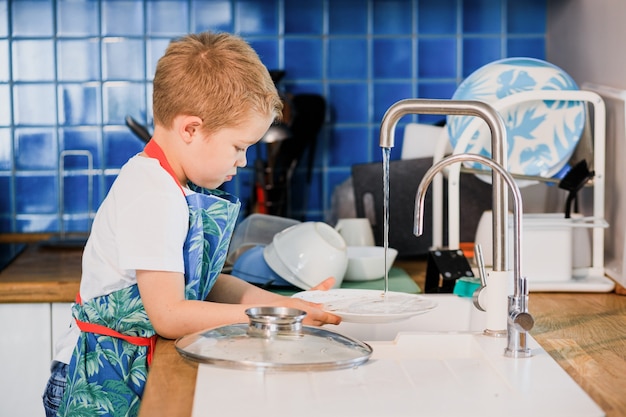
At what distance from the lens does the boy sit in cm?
139

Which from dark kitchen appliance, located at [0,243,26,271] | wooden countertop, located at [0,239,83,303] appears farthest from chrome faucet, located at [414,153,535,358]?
dark kitchen appliance, located at [0,243,26,271]

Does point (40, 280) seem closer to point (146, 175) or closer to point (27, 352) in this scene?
point (27, 352)

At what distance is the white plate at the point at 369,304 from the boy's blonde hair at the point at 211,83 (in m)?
0.31

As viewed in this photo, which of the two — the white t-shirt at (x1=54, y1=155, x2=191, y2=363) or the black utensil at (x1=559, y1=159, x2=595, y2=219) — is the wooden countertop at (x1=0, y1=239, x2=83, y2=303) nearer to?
the white t-shirt at (x1=54, y1=155, x2=191, y2=363)

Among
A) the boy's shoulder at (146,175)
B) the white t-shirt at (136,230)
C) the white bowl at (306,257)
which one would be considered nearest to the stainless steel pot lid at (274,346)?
the white t-shirt at (136,230)

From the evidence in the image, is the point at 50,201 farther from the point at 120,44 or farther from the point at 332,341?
the point at 332,341

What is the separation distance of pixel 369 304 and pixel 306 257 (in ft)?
1.28

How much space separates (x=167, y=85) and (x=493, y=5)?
1360 millimetres

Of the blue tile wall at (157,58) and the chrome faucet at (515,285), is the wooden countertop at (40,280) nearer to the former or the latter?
the blue tile wall at (157,58)

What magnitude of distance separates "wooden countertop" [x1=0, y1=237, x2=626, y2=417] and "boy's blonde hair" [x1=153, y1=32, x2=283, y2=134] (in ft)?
1.09

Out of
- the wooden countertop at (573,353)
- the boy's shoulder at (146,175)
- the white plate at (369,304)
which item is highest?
the boy's shoulder at (146,175)

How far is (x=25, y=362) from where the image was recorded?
2018 mm

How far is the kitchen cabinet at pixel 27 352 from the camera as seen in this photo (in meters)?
2.00

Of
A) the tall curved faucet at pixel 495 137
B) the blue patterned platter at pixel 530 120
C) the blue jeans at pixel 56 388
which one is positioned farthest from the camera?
the blue patterned platter at pixel 530 120
